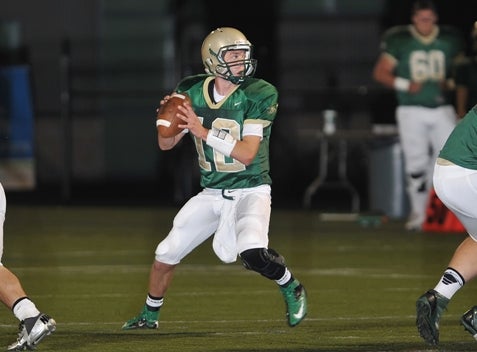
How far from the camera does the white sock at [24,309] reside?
725 centimetres

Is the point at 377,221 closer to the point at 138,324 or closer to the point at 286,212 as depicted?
the point at 286,212

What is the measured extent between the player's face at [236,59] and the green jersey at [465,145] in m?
1.17

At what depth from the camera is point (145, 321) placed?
8227 mm

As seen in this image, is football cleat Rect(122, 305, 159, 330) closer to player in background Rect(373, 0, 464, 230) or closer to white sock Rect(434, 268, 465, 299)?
white sock Rect(434, 268, 465, 299)

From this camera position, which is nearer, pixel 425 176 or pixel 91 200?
pixel 425 176

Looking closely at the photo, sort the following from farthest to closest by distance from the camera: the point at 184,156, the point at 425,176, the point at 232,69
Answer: the point at 184,156 < the point at 425,176 < the point at 232,69

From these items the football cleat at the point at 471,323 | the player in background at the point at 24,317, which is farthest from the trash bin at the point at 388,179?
the player in background at the point at 24,317

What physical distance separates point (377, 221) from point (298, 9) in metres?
6.27

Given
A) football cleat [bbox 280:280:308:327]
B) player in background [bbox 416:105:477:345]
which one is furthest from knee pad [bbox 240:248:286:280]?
player in background [bbox 416:105:477:345]

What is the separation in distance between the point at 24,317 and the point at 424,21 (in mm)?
7598

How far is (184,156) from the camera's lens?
1923 centimetres

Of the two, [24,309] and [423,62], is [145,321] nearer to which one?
[24,309]

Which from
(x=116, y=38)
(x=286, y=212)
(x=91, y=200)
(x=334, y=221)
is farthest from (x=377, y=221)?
(x=116, y=38)

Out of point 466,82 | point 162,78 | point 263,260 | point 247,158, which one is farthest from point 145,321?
point 162,78
